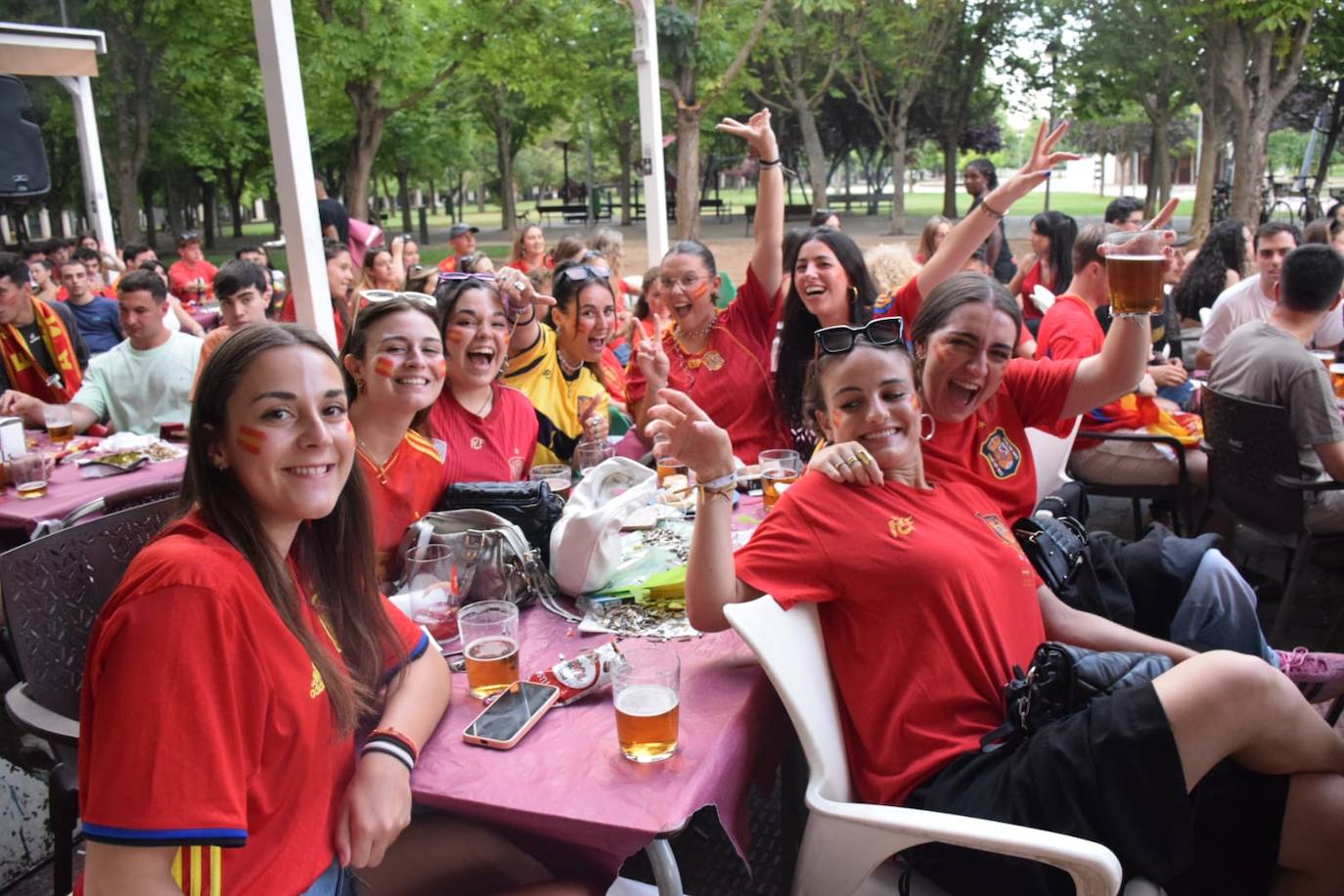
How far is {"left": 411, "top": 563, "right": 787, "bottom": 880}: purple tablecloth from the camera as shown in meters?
1.63

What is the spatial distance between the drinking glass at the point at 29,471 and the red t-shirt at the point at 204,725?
2688 millimetres

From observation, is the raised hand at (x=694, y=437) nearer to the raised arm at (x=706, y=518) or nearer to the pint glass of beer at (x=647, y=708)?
the raised arm at (x=706, y=518)

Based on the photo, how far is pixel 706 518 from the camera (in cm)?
204

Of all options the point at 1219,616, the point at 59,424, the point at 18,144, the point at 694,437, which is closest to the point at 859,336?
the point at 694,437

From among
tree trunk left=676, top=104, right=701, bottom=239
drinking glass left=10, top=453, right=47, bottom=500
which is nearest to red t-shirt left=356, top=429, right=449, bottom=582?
drinking glass left=10, top=453, right=47, bottom=500

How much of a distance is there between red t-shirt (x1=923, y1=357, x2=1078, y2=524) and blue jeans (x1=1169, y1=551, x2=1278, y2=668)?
52 centimetres

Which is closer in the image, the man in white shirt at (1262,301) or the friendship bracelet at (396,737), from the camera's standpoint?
the friendship bracelet at (396,737)

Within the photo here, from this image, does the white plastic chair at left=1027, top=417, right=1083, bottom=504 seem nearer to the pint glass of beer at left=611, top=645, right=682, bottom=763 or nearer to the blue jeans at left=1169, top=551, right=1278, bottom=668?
the blue jeans at left=1169, top=551, right=1278, bottom=668

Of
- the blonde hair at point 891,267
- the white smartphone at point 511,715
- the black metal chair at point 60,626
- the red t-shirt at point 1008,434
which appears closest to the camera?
the white smartphone at point 511,715

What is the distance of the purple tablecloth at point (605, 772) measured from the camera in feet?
5.36

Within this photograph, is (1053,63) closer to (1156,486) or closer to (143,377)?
(1156,486)

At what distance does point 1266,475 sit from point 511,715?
3536 millimetres

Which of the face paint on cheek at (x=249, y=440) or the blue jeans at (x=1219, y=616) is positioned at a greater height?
the face paint on cheek at (x=249, y=440)

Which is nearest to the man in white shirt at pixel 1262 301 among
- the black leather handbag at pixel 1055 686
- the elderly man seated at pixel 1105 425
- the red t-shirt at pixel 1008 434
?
the elderly man seated at pixel 1105 425
